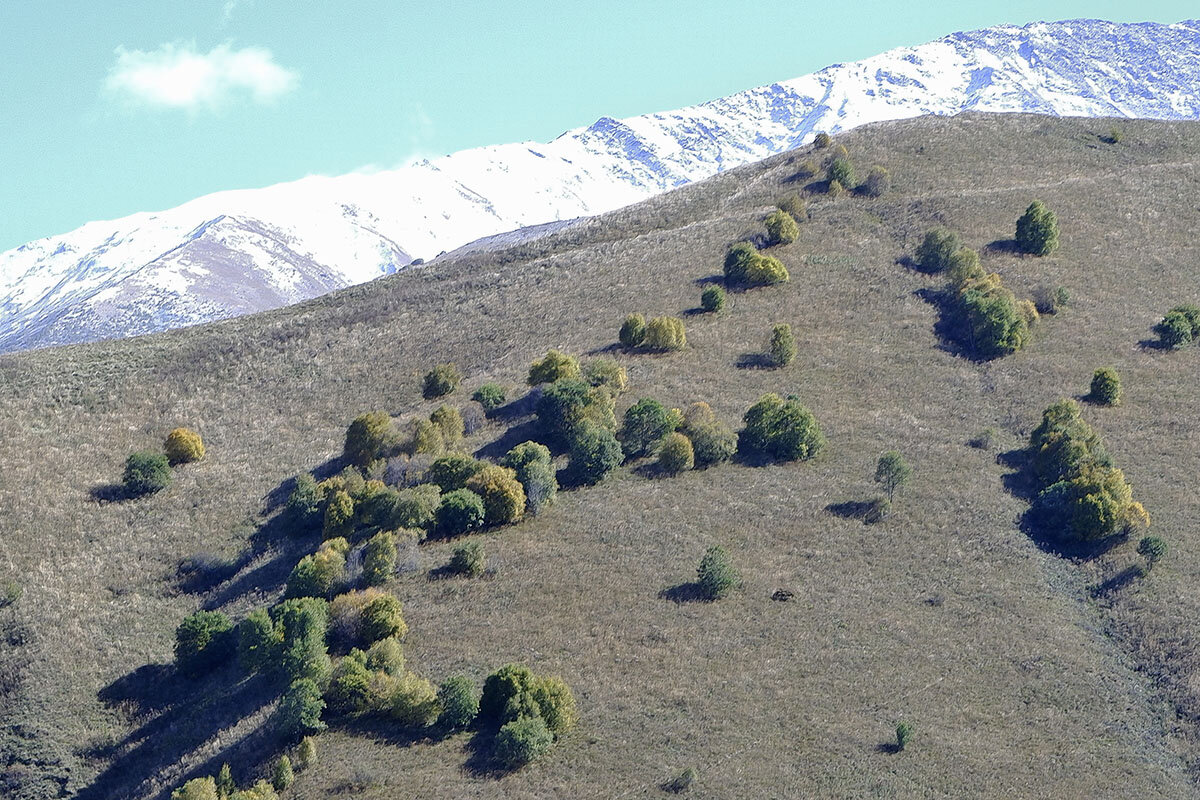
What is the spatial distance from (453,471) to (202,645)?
14.4 metres

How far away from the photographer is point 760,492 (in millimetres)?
53406

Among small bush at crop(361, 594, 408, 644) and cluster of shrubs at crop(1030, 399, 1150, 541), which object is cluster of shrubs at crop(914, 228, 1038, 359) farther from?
small bush at crop(361, 594, 408, 644)

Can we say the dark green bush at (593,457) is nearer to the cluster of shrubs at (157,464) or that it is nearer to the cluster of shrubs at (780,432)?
the cluster of shrubs at (780,432)

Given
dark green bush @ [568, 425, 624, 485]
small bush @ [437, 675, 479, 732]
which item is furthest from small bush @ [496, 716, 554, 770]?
dark green bush @ [568, 425, 624, 485]

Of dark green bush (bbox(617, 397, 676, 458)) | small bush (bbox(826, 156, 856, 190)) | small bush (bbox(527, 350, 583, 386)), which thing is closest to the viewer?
dark green bush (bbox(617, 397, 676, 458))

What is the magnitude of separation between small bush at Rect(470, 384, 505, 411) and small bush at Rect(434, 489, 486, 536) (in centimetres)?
1444

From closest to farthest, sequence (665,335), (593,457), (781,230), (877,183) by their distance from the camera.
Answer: (593,457), (665,335), (781,230), (877,183)

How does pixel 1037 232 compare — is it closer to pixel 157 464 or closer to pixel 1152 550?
pixel 1152 550

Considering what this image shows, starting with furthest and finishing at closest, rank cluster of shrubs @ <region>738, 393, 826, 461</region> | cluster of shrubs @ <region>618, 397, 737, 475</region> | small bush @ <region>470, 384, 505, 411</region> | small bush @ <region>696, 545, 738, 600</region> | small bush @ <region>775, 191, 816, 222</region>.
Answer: small bush @ <region>775, 191, 816, 222</region>
small bush @ <region>470, 384, 505, 411</region>
cluster of shrubs @ <region>738, 393, 826, 461</region>
cluster of shrubs @ <region>618, 397, 737, 475</region>
small bush @ <region>696, 545, 738, 600</region>

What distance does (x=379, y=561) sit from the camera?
46375 millimetres

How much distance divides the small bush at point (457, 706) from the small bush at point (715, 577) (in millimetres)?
11807

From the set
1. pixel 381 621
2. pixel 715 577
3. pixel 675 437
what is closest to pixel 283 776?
pixel 381 621

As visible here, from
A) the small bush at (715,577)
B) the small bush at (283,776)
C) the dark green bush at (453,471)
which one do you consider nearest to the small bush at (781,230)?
the dark green bush at (453,471)

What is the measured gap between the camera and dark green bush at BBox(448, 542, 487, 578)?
4641 cm
